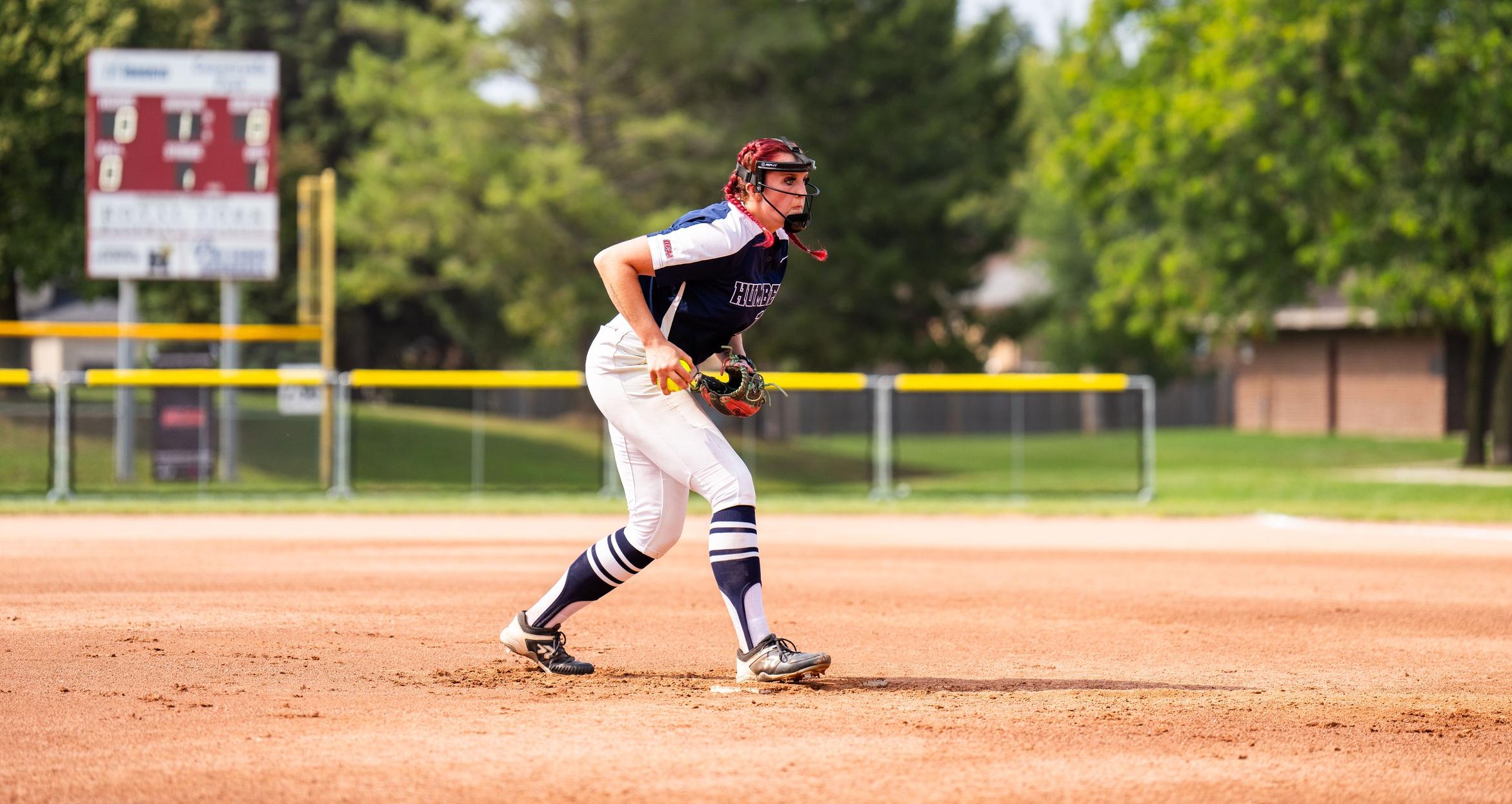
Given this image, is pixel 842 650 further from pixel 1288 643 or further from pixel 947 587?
pixel 947 587

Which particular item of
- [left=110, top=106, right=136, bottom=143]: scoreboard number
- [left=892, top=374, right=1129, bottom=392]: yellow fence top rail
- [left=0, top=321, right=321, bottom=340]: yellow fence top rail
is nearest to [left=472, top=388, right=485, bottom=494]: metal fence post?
[left=0, top=321, right=321, bottom=340]: yellow fence top rail

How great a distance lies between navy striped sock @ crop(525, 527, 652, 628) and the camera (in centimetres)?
702

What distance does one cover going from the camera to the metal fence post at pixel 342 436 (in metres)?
21.1

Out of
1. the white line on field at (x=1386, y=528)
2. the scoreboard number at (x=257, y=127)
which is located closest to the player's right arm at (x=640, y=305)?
the white line on field at (x=1386, y=528)

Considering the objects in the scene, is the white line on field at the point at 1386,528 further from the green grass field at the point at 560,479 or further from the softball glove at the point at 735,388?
the softball glove at the point at 735,388

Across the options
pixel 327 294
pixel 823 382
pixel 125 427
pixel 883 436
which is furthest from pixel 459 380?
pixel 883 436

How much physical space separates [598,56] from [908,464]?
406 inches

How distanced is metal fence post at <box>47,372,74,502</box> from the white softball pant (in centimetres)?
1526

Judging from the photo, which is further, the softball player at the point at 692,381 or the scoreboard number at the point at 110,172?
the scoreboard number at the point at 110,172

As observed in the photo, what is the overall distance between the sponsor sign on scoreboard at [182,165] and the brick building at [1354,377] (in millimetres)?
28958

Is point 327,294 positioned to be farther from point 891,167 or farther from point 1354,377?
point 1354,377

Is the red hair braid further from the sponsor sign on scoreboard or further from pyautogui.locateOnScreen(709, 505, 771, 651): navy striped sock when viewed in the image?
the sponsor sign on scoreboard

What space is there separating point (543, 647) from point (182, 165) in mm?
17820

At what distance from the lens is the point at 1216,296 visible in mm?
31719
